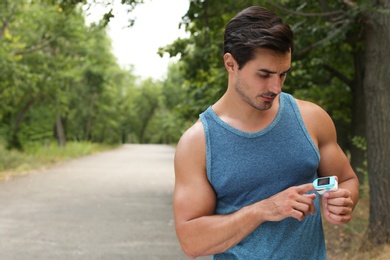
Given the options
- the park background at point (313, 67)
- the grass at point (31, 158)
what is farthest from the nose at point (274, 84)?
the grass at point (31, 158)

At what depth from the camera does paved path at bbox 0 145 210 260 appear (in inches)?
312

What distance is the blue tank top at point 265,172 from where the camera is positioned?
77.4 inches

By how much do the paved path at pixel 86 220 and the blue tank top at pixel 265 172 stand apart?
5720mm

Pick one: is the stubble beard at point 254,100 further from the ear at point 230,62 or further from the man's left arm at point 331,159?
the man's left arm at point 331,159

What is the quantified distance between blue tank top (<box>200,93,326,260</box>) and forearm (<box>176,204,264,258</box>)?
0.28ft

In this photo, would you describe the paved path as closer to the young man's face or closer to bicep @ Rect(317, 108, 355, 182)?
bicep @ Rect(317, 108, 355, 182)

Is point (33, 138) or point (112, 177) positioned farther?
point (33, 138)

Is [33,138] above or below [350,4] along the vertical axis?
below

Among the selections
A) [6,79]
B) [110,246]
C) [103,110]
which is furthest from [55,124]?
[110,246]

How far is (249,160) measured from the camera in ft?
6.44

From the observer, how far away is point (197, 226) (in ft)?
6.50

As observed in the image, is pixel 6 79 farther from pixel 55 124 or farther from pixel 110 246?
pixel 55 124

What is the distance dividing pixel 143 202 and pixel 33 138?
25.6 metres

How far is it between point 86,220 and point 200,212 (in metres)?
8.63
